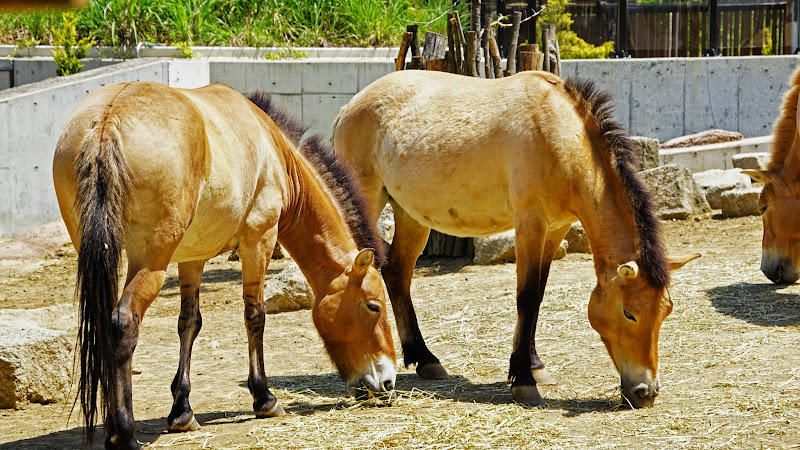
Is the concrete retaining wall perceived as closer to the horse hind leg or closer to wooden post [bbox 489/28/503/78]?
wooden post [bbox 489/28/503/78]

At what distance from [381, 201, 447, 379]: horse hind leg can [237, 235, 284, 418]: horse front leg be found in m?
1.27

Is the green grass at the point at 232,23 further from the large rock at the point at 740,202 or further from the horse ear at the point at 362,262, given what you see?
the horse ear at the point at 362,262

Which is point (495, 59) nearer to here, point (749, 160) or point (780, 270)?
point (780, 270)

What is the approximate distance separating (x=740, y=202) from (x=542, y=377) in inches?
264

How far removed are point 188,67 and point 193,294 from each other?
777 centimetres

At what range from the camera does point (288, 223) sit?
4906mm

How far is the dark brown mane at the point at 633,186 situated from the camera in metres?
4.65

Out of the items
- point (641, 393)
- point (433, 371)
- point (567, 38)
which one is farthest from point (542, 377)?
point (567, 38)

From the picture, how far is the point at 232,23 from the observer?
13.8 metres

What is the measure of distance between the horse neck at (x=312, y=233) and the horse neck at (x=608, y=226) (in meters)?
1.34

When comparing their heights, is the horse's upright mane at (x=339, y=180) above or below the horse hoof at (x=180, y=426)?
above

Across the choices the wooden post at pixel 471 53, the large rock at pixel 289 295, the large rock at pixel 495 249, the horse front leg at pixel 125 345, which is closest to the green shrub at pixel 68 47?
the wooden post at pixel 471 53

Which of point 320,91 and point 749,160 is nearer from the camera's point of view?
point 749,160

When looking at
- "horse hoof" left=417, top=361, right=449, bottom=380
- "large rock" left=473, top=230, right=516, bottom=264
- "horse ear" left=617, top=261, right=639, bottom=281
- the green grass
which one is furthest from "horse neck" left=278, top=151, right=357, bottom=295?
the green grass
